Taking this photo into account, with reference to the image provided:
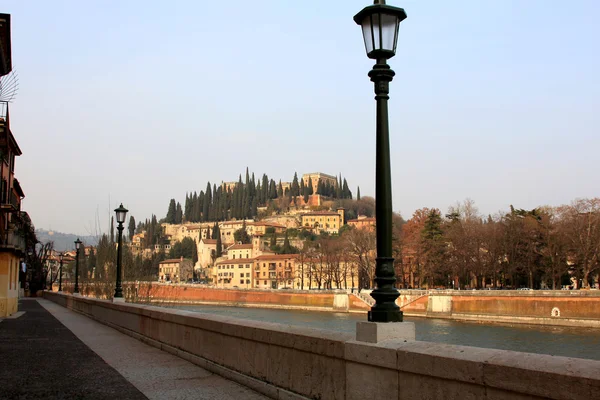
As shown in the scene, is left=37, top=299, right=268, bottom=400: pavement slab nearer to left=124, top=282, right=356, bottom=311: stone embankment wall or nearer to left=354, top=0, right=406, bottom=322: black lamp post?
left=354, top=0, right=406, bottom=322: black lamp post

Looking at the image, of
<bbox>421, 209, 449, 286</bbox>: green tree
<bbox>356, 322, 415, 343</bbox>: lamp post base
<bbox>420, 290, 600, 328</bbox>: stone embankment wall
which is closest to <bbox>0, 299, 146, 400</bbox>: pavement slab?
<bbox>356, 322, 415, 343</bbox>: lamp post base

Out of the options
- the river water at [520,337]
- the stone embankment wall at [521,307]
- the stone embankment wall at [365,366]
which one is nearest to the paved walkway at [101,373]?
the stone embankment wall at [365,366]

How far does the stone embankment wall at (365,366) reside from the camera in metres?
4.04

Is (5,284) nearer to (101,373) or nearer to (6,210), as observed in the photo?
(6,210)

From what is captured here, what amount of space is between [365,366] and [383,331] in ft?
1.27

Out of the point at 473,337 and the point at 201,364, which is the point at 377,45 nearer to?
the point at 201,364

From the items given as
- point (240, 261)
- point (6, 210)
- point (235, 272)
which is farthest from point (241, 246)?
point (6, 210)

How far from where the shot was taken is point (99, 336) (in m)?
17.1

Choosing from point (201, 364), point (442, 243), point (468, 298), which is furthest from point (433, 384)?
point (442, 243)

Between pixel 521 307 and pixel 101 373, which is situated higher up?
pixel 101 373

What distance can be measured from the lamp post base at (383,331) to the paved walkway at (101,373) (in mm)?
2545

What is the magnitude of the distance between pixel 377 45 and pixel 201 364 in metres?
6.75

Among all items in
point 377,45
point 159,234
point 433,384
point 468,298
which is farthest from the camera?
point 159,234

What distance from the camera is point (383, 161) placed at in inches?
249
